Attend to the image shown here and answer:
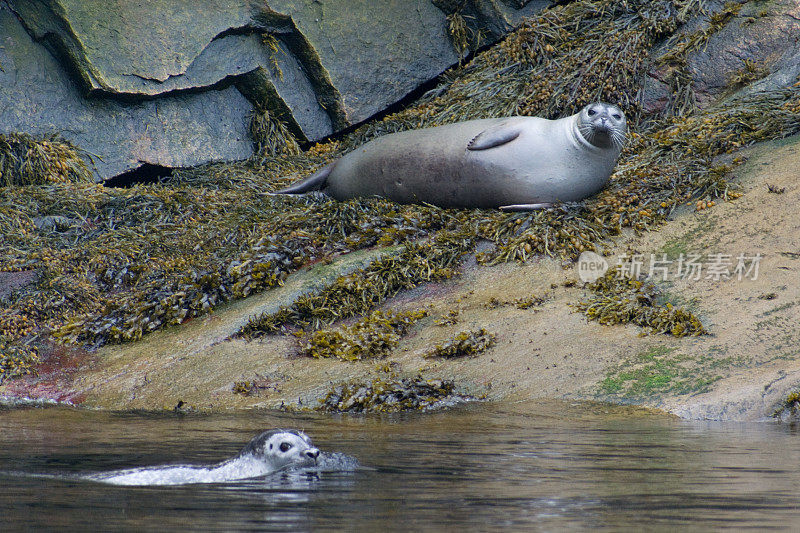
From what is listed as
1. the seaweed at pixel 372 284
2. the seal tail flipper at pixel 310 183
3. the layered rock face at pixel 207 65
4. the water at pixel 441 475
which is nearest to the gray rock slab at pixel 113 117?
the layered rock face at pixel 207 65

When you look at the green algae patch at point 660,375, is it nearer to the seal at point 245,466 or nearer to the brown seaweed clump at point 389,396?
the brown seaweed clump at point 389,396

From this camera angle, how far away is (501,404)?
5.17 metres

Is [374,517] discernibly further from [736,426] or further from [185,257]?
[185,257]

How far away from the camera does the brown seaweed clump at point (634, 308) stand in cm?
571

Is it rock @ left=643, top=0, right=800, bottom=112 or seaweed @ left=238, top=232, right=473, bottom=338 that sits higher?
rock @ left=643, top=0, right=800, bottom=112

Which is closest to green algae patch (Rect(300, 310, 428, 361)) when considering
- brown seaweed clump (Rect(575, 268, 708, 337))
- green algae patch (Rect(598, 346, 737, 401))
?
brown seaweed clump (Rect(575, 268, 708, 337))

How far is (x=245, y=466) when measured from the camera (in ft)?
11.6

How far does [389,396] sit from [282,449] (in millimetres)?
1772

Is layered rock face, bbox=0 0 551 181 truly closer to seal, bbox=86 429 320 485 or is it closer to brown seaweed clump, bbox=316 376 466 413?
brown seaweed clump, bbox=316 376 466 413

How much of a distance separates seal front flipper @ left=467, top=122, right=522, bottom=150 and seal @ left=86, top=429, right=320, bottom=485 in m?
4.78

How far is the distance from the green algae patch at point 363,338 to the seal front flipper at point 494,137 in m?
2.14

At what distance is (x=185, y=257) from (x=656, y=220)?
3983 millimetres

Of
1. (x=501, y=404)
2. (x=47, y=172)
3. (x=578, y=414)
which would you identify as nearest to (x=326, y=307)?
(x=501, y=404)

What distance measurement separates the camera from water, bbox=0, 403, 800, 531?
2.65m
